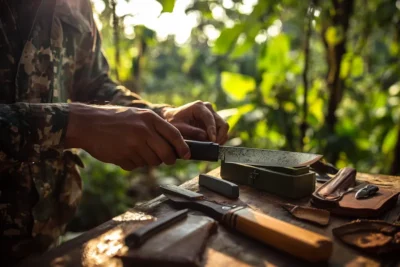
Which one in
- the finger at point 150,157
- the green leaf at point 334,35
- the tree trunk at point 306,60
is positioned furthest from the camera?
the green leaf at point 334,35

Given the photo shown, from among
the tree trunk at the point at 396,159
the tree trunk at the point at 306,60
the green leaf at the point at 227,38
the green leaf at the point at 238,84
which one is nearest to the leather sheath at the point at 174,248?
the green leaf at the point at 227,38

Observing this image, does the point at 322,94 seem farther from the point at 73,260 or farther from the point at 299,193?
the point at 73,260

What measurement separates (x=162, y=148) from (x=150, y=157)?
0.04m

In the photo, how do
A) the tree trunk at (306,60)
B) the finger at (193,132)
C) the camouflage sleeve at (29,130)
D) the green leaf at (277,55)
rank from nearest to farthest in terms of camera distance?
1. the camouflage sleeve at (29,130)
2. the finger at (193,132)
3. the tree trunk at (306,60)
4. the green leaf at (277,55)

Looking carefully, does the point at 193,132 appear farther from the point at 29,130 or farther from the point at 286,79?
the point at 286,79

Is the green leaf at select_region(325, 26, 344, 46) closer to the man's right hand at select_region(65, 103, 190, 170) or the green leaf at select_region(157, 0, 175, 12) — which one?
the green leaf at select_region(157, 0, 175, 12)

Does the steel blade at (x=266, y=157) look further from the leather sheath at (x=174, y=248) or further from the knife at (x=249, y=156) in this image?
the leather sheath at (x=174, y=248)

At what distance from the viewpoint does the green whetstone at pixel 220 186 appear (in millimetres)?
902

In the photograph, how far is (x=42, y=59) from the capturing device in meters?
1.05

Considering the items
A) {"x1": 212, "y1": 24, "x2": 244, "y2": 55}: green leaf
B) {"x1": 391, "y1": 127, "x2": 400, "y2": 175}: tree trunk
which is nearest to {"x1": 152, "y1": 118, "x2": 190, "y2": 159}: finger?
{"x1": 212, "y1": 24, "x2": 244, "y2": 55}: green leaf

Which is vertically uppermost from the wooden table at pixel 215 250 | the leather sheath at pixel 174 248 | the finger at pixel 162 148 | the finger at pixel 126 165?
the finger at pixel 162 148

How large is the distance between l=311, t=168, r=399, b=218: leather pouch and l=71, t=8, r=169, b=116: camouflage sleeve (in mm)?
669

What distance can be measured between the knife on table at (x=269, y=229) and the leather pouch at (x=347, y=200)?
22 cm

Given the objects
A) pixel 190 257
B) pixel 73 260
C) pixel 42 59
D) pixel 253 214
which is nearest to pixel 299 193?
pixel 253 214
